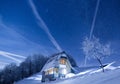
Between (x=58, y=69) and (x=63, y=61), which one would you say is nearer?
(x=58, y=69)

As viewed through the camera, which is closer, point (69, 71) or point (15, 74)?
point (69, 71)

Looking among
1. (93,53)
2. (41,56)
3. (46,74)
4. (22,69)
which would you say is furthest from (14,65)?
(93,53)

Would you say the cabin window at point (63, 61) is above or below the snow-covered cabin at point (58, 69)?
above

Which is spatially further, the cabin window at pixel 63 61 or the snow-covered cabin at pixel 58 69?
the cabin window at pixel 63 61

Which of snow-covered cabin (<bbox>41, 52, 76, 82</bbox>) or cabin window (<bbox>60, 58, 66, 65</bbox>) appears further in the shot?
cabin window (<bbox>60, 58, 66, 65</bbox>)

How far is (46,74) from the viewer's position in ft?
155

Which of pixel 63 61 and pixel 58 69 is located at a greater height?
pixel 63 61

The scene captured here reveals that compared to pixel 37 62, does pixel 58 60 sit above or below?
below

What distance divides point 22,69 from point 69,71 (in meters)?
43.0

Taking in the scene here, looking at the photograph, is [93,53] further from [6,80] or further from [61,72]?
[6,80]

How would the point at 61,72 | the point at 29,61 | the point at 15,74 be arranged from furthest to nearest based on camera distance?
the point at 29,61
the point at 15,74
the point at 61,72

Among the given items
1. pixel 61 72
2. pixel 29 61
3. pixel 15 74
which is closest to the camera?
pixel 61 72

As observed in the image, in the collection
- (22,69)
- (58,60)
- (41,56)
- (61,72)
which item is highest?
(41,56)

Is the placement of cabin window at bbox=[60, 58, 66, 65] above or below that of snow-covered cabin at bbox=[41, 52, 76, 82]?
above
